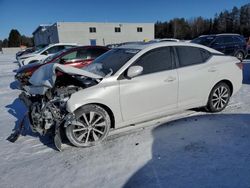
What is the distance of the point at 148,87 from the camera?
389 cm

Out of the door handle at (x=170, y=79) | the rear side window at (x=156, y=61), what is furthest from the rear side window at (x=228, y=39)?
the door handle at (x=170, y=79)

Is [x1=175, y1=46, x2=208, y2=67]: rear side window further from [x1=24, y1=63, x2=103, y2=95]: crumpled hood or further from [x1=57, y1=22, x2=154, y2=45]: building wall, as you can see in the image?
[x1=57, y1=22, x2=154, y2=45]: building wall

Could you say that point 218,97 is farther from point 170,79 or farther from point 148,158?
point 148,158

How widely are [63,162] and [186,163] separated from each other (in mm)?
1784

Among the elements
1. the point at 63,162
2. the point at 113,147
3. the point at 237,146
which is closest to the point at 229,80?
the point at 237,146

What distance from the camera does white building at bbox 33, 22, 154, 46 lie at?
41.7m

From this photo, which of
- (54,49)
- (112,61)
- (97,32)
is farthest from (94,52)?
(97,32)

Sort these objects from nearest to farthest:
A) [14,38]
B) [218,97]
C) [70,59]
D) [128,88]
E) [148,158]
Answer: [148,158], [128,88], [218,97], [70,59], [14,38]

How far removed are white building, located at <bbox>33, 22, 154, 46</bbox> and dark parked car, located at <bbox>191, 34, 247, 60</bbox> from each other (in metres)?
33.7

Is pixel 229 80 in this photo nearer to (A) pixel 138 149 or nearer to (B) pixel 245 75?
(A) pixel 138 149

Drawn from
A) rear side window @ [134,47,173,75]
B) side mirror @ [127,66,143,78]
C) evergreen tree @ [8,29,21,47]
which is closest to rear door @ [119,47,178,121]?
rear side window @ [134,47,173,75]

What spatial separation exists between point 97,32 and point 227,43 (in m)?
35.9

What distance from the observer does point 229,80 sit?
4.86 meters

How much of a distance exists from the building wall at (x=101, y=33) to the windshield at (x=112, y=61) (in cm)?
3911
